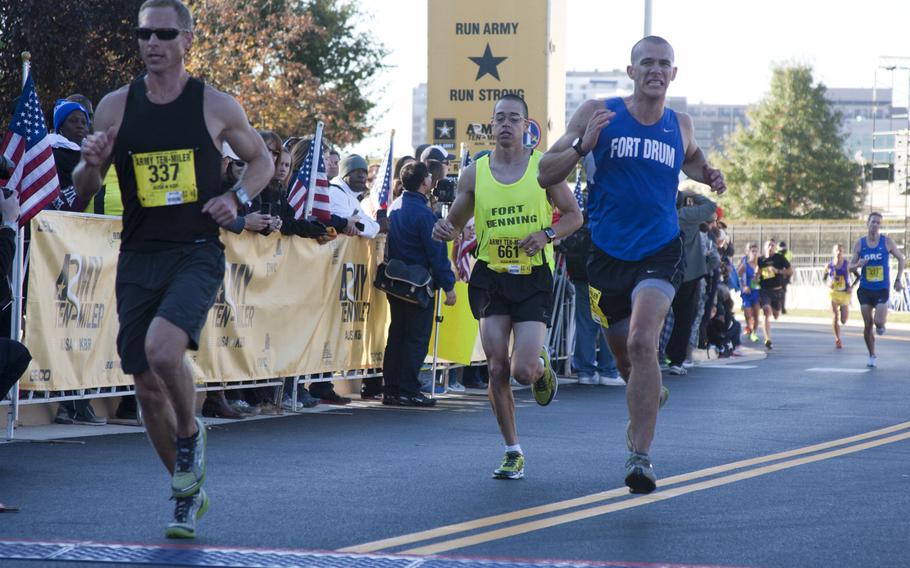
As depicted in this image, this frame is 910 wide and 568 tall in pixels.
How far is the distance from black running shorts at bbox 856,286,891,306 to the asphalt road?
29.5 feet

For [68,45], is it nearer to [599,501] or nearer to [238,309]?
[238,309]

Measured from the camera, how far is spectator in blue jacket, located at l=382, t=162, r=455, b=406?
13.2 m

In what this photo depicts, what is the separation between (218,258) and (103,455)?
118 inches

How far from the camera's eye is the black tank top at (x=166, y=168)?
20.6 ft

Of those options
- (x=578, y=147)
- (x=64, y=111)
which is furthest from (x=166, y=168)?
(x=64, y=111)

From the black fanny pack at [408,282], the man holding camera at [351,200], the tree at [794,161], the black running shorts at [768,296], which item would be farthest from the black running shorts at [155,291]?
the tree at [794,161]

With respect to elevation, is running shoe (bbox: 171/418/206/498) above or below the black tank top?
below

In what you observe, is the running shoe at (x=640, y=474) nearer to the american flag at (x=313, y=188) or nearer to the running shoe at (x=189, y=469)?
the running shoe at (x=189, y=469)

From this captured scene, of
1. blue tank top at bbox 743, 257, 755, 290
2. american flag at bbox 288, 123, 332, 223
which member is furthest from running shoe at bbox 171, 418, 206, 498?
blue tank top at bbox 743, 257, 755, 290

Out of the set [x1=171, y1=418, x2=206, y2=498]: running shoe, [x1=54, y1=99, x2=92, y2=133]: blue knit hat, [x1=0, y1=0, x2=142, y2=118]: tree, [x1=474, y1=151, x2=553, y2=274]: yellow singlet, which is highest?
[x1=0, y1=0, x2=142, y2=118]: tree

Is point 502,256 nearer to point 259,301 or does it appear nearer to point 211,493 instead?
point 211,493

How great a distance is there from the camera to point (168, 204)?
6273 millimetres

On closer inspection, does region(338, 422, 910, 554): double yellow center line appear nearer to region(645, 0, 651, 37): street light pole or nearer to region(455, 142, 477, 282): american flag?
region(455, 142, 477, 282): american flag

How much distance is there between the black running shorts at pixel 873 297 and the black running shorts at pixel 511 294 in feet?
46.0
